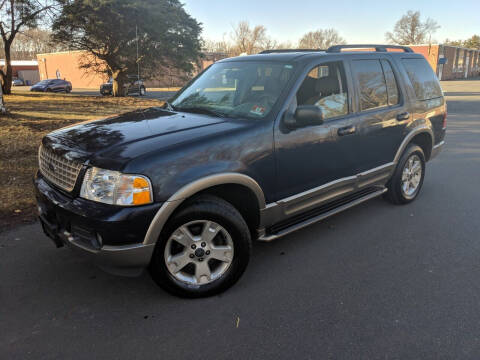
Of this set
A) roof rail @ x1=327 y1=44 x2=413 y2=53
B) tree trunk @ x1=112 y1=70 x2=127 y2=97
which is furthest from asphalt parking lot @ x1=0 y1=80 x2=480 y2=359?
tree trunk @ x1=112 y1=70 x2=127 y2=97

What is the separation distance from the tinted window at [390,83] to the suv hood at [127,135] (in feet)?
7.65

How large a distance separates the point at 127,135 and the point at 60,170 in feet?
1.93

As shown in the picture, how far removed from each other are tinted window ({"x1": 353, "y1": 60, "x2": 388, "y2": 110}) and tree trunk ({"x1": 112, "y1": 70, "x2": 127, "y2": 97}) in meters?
26.2

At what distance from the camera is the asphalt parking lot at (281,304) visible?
2584 mm

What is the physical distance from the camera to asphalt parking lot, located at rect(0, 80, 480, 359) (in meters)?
2.58

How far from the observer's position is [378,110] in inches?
174

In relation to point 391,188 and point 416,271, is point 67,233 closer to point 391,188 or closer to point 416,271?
point 416,271

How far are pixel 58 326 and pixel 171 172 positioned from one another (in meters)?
1.37

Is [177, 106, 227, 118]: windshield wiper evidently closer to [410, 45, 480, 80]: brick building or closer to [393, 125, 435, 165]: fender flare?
[393, 125, 435, 165]: fender flare

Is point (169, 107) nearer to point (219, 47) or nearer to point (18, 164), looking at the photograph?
point (18, 164)

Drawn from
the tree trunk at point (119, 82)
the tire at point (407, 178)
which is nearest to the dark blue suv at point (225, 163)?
the tire at point (407, 178)

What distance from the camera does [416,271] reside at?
3.57 meters

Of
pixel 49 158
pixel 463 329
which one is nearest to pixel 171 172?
pixel 49 158

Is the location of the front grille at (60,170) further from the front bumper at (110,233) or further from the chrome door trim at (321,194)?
the chrome door trim at (321,194)
